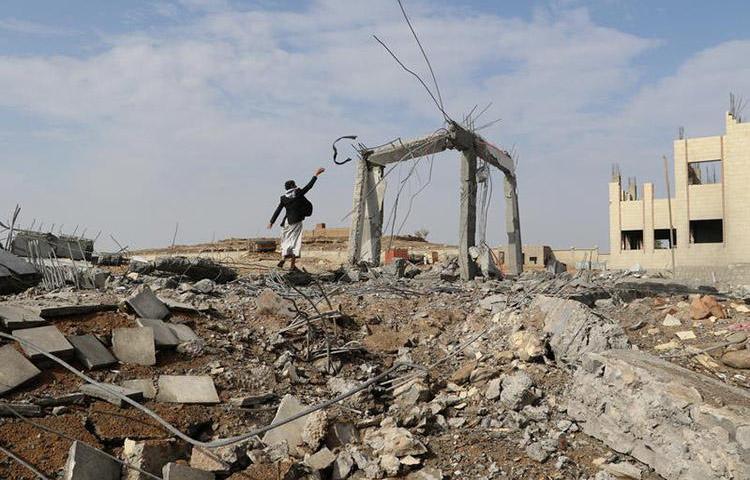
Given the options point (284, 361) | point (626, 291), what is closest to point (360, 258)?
point (626, 291)

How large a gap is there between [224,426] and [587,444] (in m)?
2.52

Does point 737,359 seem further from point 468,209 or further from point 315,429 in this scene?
point 468,209

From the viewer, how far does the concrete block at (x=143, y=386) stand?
4.22 meters

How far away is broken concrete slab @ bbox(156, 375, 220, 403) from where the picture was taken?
427 centimetres

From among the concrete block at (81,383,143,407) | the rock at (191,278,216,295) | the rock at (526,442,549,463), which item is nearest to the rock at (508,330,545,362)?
the rock at (526,442,549,463)

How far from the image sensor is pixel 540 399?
15.6 feet

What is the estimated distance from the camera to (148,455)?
3576 mm

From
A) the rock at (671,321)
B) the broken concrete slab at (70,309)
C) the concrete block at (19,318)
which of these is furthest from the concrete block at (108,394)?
the rock at (671,321)

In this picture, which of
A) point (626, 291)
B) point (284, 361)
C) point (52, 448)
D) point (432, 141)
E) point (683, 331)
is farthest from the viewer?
point (432, 141)

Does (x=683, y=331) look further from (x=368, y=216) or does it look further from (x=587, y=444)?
(x=368, y=216)

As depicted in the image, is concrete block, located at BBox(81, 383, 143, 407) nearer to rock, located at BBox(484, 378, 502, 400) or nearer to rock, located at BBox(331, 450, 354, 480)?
rock, located at BBox(331, 450, 354, 480)

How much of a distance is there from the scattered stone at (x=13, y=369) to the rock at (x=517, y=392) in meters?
3.37

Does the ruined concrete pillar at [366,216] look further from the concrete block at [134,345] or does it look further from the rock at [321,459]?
the rock at [321,459]

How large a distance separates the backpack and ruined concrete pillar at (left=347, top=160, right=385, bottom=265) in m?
2.23
